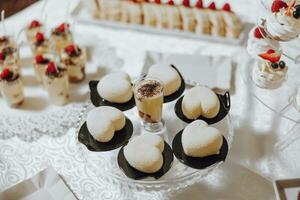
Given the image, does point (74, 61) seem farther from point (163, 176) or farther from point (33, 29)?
point (163, 176)

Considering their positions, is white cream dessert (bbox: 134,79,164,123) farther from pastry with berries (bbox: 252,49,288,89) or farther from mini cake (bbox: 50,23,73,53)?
mini cake (bbox: 50,23,73,53)

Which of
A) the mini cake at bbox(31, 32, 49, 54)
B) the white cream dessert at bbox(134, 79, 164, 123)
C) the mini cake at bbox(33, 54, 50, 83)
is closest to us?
the white cream dessert at bbox(134, 79, 164, 123)

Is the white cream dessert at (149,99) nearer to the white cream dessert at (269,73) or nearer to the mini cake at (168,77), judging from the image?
the mini cake at (168,77)

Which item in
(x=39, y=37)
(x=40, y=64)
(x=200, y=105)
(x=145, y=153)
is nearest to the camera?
(x=145, y=153)

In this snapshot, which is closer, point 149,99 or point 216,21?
point 149,99

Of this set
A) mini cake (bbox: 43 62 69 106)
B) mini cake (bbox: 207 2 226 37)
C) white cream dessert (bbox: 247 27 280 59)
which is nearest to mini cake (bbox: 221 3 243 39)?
mini cake (bbox: 207 2 226 37)

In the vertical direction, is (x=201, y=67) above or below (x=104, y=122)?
below

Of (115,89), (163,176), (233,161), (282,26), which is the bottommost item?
(233,161)

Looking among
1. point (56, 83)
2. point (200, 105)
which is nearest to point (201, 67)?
point (200, 105)
